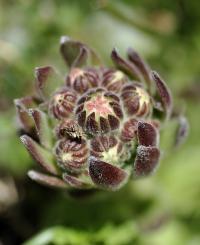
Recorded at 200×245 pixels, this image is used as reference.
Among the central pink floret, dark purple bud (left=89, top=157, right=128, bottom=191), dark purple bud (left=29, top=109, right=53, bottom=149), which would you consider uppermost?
dark purple bud (left=29, top=109, right=53, bottom=149)

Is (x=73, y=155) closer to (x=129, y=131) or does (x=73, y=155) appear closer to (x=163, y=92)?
(x=129, y=131)

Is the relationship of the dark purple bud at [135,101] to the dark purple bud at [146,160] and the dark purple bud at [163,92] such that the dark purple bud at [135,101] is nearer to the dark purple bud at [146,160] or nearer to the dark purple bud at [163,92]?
the dark purple bud at [163,92]

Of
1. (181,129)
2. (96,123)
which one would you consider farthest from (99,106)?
(181,129)

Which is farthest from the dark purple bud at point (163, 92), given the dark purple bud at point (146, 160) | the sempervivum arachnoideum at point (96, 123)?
the dark purple bud at point (146, 160)

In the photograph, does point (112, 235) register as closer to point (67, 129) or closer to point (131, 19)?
point (67, 129)

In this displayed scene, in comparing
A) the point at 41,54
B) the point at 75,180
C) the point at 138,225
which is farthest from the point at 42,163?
the point at 41,54

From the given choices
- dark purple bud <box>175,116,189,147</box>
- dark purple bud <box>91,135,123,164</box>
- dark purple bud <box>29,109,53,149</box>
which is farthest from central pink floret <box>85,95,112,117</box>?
dark purple bud <box>175,116,189,147</box>

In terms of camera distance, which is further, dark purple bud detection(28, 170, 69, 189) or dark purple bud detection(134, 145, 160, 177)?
dark purple bud detection(28, 170, 69, 189)

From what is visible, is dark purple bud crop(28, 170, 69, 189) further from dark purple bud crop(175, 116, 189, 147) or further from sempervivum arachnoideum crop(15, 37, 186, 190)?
dark purple bud crop(175, 116, 189, 147)
